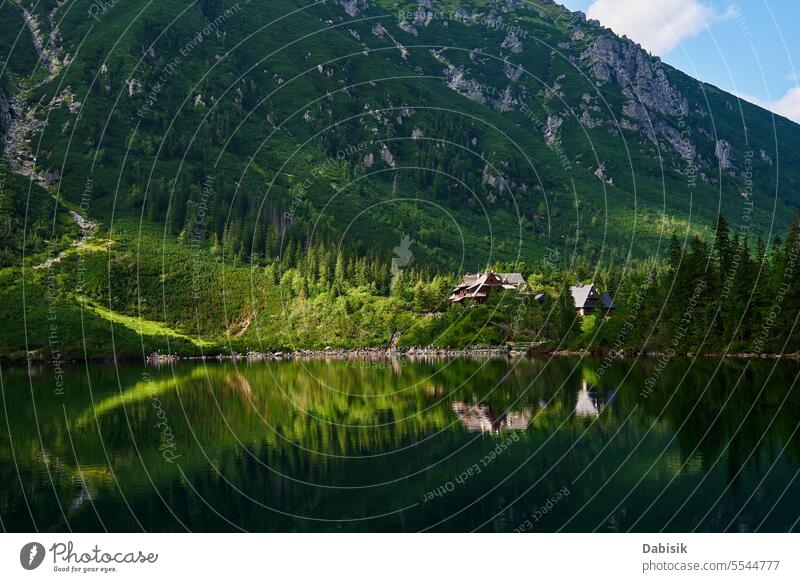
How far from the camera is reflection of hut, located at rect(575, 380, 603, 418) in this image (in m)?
43.8

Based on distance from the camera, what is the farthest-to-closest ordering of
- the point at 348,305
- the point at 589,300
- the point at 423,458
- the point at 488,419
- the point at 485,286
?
the point at 348,305 < the point at 485,286 < the point at 589,300 < the point at 488,419 < the point at 423,458

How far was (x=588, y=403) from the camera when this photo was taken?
47406mm

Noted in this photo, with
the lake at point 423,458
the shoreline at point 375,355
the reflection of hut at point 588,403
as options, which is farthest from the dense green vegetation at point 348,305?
the reflection of hut at point 588,403

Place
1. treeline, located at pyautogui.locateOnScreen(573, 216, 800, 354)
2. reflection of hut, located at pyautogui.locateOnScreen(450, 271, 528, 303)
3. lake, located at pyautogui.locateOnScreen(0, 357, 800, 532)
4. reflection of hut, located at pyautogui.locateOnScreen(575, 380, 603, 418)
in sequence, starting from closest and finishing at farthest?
1. lake, located at pyautogui.locateOnScreen(0, 357, 800, 532)
2. reflection of hut, located at pyautogui.locateOnScreen(575, 380, 603, 418)
3. treeline, located at pyautogui.locateOnScreen(573, 216, 800, 354)
4. reflection of hut, located at pyautogui.locateOnScreen(450, 271, 528, 303)

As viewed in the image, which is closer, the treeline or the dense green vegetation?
the treeline

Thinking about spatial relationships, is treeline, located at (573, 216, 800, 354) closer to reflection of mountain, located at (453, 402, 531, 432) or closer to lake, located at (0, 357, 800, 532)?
lake, located at (0, 357, 800, 532)

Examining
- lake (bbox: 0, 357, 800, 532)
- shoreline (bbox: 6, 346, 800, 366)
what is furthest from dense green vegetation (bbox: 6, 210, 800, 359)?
lake (bbox: 0, 357, 800, 532)

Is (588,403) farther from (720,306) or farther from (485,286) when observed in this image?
(485,286)

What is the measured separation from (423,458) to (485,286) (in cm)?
9921

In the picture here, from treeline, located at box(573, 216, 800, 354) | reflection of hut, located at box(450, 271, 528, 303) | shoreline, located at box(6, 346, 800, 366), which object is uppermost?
treeline, located at box(573, 216, 800, 354)

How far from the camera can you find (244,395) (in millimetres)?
61938

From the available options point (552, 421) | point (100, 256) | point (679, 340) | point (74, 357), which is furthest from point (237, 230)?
point (552, 421)

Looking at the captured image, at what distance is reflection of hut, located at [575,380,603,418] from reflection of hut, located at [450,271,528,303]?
72348mm


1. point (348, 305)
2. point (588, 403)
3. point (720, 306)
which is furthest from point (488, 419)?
point (348, 305)
